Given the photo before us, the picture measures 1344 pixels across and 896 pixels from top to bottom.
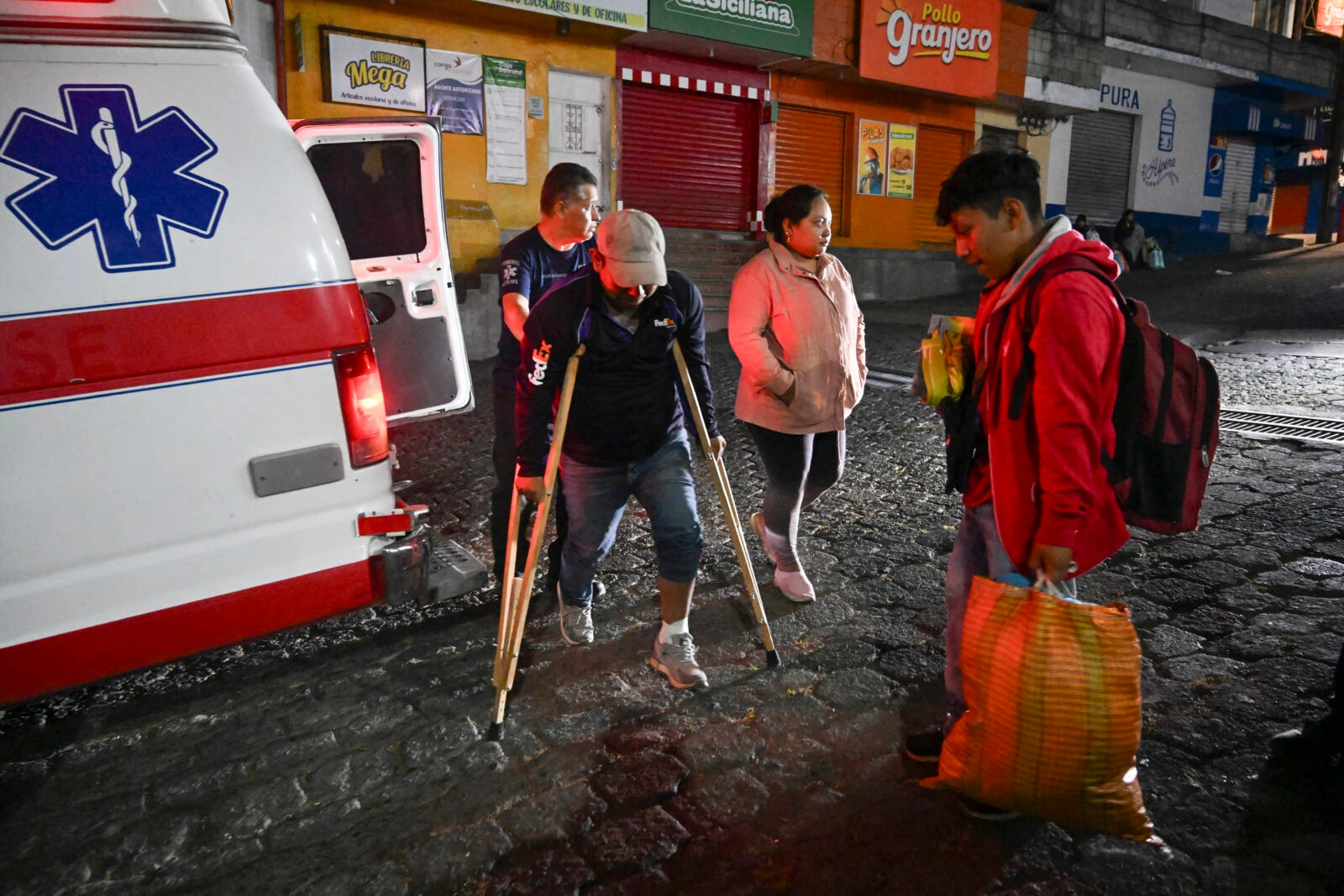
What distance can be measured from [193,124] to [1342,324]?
50.7 ft

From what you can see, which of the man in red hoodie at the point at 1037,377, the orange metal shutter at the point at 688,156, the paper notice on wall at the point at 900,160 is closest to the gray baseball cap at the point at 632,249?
the man in red hoodie at the point at 1037,377

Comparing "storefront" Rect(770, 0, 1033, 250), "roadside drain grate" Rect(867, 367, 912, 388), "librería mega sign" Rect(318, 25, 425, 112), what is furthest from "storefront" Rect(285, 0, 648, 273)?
"roadside drain grate" Rect(867, 367, 912, 388)

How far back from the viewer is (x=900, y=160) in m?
17.8

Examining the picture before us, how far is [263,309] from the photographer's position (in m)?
2.65

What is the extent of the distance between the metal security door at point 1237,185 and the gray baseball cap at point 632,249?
2828 cm

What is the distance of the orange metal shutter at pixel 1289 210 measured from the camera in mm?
29859

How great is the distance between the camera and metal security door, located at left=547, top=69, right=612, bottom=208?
13273mm

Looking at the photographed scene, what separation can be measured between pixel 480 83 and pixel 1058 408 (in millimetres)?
11913

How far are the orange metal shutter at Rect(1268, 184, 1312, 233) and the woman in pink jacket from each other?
3295 cm

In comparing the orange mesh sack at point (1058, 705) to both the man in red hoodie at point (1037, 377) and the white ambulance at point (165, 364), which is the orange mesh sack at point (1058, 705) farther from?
the white ambulance at point (165, 364)

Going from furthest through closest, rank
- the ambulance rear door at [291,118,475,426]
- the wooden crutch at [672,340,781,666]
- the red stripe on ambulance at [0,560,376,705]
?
the ambulance rear door at [291,118,475,426] < the wooden crutch at [672,340,781,666] < the red stripe on ambulance at [0,560,376,705]

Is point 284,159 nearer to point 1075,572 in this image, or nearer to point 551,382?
point 551,382

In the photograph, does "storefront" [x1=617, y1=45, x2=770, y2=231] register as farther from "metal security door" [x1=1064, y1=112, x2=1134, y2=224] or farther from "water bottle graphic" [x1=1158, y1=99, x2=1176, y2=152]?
"water bottle graphic" [x1=1158, y1=99, x2=1176, y2=152]

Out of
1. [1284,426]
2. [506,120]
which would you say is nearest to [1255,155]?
[1284,426]
